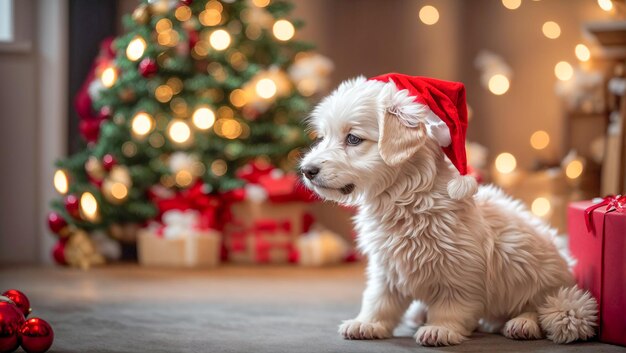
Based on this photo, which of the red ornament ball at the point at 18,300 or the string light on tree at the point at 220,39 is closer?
the red ornament ball at the point at 18,300

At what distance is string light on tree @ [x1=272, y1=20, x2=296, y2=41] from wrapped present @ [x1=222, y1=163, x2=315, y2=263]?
63 cm

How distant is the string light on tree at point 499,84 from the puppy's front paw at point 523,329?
102 inches

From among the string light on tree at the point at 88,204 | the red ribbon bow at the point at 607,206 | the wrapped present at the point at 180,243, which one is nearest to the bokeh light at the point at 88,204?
the string light on tree at the point at 88,204

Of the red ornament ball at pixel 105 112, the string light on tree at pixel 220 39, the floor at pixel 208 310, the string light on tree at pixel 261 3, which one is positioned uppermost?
the string light on tree at pixel 261 3

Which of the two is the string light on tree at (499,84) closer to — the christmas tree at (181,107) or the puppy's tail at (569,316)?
the christmas tree at (181,107)

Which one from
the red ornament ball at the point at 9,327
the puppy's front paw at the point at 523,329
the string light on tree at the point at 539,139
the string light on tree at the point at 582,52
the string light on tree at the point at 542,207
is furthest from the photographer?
the string light on tree at the point at 539,139

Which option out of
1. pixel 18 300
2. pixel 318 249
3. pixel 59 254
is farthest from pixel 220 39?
pixel 18 300

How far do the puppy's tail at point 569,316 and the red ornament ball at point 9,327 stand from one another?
1.21 m

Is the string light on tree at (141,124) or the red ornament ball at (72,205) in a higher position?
the string light on tree at (141,124)

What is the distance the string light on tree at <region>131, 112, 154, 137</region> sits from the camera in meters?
3.40

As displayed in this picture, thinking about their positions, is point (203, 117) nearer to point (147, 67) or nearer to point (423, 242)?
point (147, 67)

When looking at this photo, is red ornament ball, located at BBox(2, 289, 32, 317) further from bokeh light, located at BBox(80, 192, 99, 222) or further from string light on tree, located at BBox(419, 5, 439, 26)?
string light on tree, located at BBox(419, 5, 439, 26)

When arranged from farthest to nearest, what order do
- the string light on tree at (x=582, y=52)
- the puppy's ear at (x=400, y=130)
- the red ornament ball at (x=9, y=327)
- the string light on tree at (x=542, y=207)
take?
the string light on tree at (x=582, y=52)
the string light on tree at (x=542, y=207)
the puppy's ear at (x=400, y=130)
the red ornament ball at (x=9, y=327)

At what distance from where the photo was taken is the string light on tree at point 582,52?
4.19 meters
